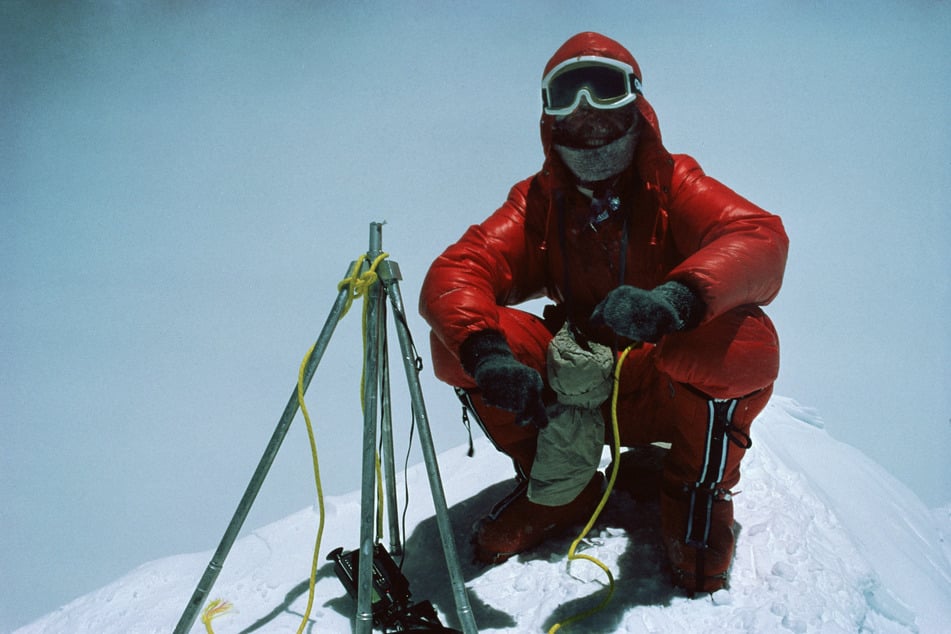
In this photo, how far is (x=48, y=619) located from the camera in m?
1.70

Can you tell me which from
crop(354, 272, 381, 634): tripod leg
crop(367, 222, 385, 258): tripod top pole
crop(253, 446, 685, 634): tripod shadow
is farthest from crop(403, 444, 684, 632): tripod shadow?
crop(367, 222, 385, 258): tripod top pole

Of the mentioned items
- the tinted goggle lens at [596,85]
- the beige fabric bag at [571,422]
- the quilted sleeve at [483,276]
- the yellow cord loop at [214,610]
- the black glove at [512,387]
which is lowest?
the yellow cord loop at [214,610]

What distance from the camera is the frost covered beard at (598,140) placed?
1402mm

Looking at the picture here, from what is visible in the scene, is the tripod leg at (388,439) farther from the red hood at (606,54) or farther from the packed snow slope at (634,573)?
the red hood at (606,54)

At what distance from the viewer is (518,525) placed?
1500mm

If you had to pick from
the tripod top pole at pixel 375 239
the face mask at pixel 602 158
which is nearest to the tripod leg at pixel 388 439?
the tripod top pole at pixel 375 239

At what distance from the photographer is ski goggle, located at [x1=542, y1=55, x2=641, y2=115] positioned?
138 cm

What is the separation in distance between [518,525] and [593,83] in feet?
3.27

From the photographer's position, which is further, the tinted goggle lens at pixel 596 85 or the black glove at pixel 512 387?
the tinted goggle lens at pixel 596 85

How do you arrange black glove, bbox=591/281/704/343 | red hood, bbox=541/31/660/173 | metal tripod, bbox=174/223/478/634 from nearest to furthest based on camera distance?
black glove, bbox=591/281/704/343
metal tripod, bbox=174/223/478/634
red hood, bbox=541/31/660/173

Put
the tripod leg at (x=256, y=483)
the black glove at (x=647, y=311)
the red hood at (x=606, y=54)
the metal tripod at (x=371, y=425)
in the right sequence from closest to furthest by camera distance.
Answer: the black glove at (x=647, y=311) → the metal tripod at (x=371, y=425) → the tripod leg at (x=256, y=483) → the red hood at (x=606, y=54)

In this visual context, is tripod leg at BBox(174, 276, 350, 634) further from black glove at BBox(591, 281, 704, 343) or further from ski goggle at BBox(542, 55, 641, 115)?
ski goggle at BBox(542, 55, 641, 115)

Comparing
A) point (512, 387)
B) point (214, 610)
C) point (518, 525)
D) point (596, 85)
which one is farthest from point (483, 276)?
point (214, 610)

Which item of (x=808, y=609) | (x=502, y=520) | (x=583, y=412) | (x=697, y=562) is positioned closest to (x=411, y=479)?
(x=502, y=520)
